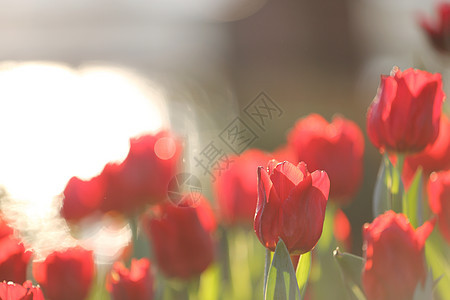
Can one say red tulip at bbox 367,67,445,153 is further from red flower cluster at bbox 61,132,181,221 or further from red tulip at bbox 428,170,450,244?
red flower cluster at bbox 61,132,181,221

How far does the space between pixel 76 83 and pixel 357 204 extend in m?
1.31

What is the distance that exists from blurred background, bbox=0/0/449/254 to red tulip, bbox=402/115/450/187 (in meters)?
0.63

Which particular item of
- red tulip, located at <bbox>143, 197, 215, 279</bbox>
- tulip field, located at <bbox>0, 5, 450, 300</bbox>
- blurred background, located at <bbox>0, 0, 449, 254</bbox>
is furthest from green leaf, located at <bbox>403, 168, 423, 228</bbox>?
blurred background, located at <bbox>0, 0, 449, 254</bbox>

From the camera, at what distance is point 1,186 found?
1110mm

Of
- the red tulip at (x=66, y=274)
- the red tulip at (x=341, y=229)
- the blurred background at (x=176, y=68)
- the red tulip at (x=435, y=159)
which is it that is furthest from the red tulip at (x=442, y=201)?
the blurred background at (x=176, y=68)

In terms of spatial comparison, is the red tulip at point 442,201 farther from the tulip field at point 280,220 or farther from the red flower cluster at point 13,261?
the red flower cluster at point 13,261

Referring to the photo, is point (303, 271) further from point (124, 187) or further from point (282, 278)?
point (124, 187)

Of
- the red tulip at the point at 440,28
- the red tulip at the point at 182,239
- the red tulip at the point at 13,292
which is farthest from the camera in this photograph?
the red tulip at the point at 440,28

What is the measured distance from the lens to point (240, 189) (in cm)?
94

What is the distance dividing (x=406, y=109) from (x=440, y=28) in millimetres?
491

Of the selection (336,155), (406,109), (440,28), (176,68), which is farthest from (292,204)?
(176,68)

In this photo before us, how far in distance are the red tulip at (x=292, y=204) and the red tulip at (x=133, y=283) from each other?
17 cm

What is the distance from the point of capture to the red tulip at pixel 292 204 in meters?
0.52

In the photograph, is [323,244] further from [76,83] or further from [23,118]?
[76,83]
